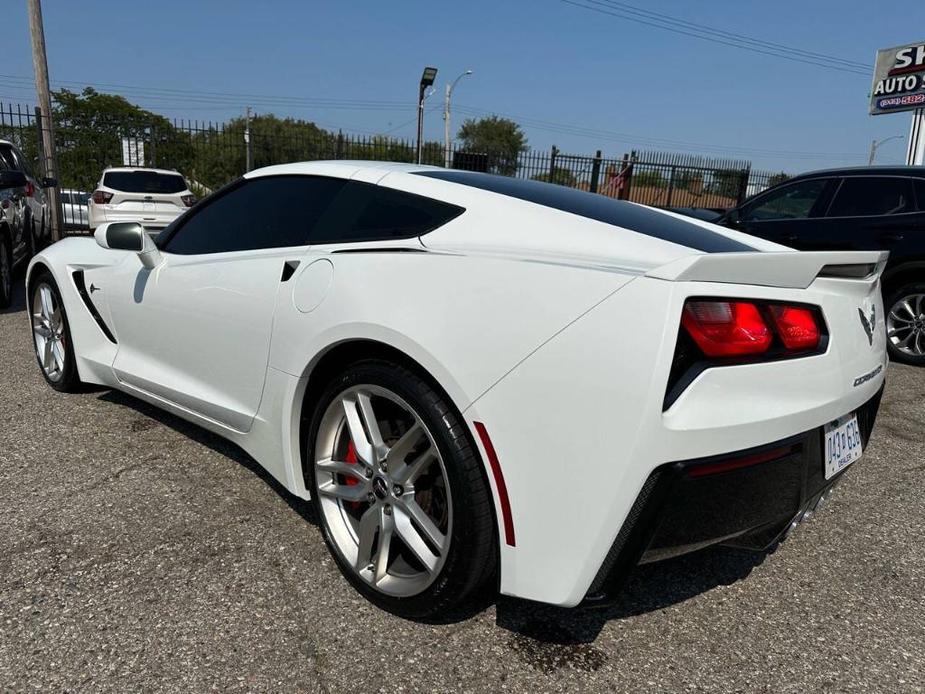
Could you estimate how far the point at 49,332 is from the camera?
3.93 m

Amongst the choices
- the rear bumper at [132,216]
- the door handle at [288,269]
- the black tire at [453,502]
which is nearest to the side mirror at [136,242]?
the door handle at [288,269]

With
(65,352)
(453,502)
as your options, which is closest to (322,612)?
(453,502)

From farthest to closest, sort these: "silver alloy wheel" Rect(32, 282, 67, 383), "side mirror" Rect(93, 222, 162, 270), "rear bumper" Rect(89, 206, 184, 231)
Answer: "rear bumper" Rect(89, 206, 184, 231) < "silver alloy wheel" Rect(32, 282, 67, 383) < "side mirror" Rect(93, 222, 162, 270)

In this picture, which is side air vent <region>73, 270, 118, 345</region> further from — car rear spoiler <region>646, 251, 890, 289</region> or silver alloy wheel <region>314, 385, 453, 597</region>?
car rear spoiler <region>646, 251, 890, 289</region>

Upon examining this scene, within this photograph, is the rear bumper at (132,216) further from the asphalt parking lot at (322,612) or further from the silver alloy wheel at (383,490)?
the silver alloy wheel at (383,490)

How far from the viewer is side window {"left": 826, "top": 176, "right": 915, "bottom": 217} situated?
5609 millimetres

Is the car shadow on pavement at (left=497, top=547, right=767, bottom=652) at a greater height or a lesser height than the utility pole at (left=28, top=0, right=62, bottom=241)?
lesser

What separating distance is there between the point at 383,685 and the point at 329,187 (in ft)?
5.57

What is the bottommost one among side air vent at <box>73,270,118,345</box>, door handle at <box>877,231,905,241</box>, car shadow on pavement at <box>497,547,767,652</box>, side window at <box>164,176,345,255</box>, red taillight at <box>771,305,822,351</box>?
car shadow on pavement at <box>497,547,767,652</box>

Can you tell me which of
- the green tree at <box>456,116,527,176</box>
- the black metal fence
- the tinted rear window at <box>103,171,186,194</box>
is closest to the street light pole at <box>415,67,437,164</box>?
the black metal fence

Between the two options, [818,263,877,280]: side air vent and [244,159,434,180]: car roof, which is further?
[244,159,434,180]: car roof

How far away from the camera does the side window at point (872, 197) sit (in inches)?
221

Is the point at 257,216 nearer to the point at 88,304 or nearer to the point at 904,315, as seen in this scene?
the point at 88,304

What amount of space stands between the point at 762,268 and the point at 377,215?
1220mm
